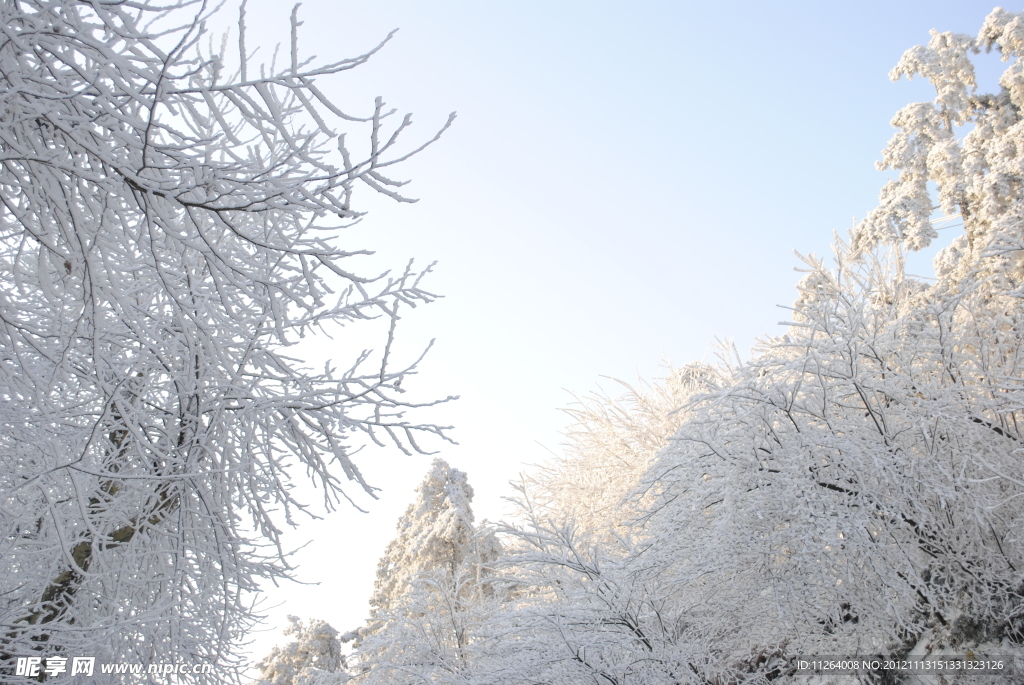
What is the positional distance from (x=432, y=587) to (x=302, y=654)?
180 inches

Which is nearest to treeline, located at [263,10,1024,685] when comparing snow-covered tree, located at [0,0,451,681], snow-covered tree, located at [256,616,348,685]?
snow-covered tree, located at [0,0,451,681]

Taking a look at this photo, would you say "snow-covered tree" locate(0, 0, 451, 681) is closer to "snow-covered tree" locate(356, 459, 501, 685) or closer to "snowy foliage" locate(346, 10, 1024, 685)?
"snowy foliage" locate(346, 10, 1024, 685)

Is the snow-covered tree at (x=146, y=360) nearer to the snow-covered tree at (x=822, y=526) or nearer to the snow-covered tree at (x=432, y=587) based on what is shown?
the snow-covered tree at (x=822, y=526)

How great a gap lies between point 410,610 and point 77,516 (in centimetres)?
785

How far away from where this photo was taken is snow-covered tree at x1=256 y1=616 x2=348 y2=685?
14930 millimetres

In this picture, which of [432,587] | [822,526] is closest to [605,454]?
[432,587]

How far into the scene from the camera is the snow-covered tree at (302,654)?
49.0 ft

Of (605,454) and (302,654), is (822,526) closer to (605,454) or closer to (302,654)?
(605,454)

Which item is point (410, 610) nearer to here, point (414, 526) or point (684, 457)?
point (414, 526)

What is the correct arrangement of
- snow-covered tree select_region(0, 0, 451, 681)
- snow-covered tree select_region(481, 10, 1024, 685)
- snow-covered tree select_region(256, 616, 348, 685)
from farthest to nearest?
snow-covered tree select_region(256, 616, 348, 685), snow-covered tree select_region(481, 10, 1024, 685), snow-covered tree select_region(0, 0, 451, 681)

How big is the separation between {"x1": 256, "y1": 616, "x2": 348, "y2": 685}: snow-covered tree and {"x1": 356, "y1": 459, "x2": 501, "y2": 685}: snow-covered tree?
947mm

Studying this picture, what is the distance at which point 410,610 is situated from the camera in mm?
11523

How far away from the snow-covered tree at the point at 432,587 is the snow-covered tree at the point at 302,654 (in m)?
0.95

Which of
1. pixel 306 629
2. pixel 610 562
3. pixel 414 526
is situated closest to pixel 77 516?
pixel 610 562
